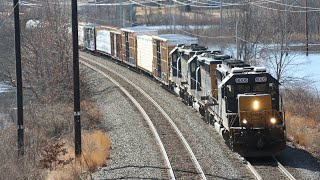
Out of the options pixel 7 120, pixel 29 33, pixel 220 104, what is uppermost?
pixel 29 33

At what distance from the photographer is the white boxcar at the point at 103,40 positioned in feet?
170

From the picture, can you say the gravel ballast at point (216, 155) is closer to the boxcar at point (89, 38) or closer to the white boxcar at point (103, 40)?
the white boxcar at point (103, 40)

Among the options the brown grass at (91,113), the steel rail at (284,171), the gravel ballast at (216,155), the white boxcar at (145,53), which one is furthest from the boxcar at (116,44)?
the steel rail at (284,171)

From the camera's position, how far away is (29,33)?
3703 centimetres

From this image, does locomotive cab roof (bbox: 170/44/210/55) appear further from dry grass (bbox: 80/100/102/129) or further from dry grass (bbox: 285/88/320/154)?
dry grass (bbox: 80/100/102/129)

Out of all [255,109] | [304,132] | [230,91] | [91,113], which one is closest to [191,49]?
[91,113]

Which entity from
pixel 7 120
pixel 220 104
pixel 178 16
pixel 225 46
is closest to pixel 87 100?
pixel 7 120

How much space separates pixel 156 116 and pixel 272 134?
29.2 feet

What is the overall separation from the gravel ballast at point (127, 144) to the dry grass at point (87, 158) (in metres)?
0.25

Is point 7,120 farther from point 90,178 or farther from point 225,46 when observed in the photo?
point 225,46

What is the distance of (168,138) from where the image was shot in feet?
67.5

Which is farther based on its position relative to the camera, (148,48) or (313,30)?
(313,30)

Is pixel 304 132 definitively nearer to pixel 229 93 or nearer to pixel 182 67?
pixel 229 93

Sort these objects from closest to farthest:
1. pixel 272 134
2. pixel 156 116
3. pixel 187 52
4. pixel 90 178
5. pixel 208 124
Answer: pixel 90 178
pixel 272 134
pixel 208 124
pixel 156 116
pixel 187 52
